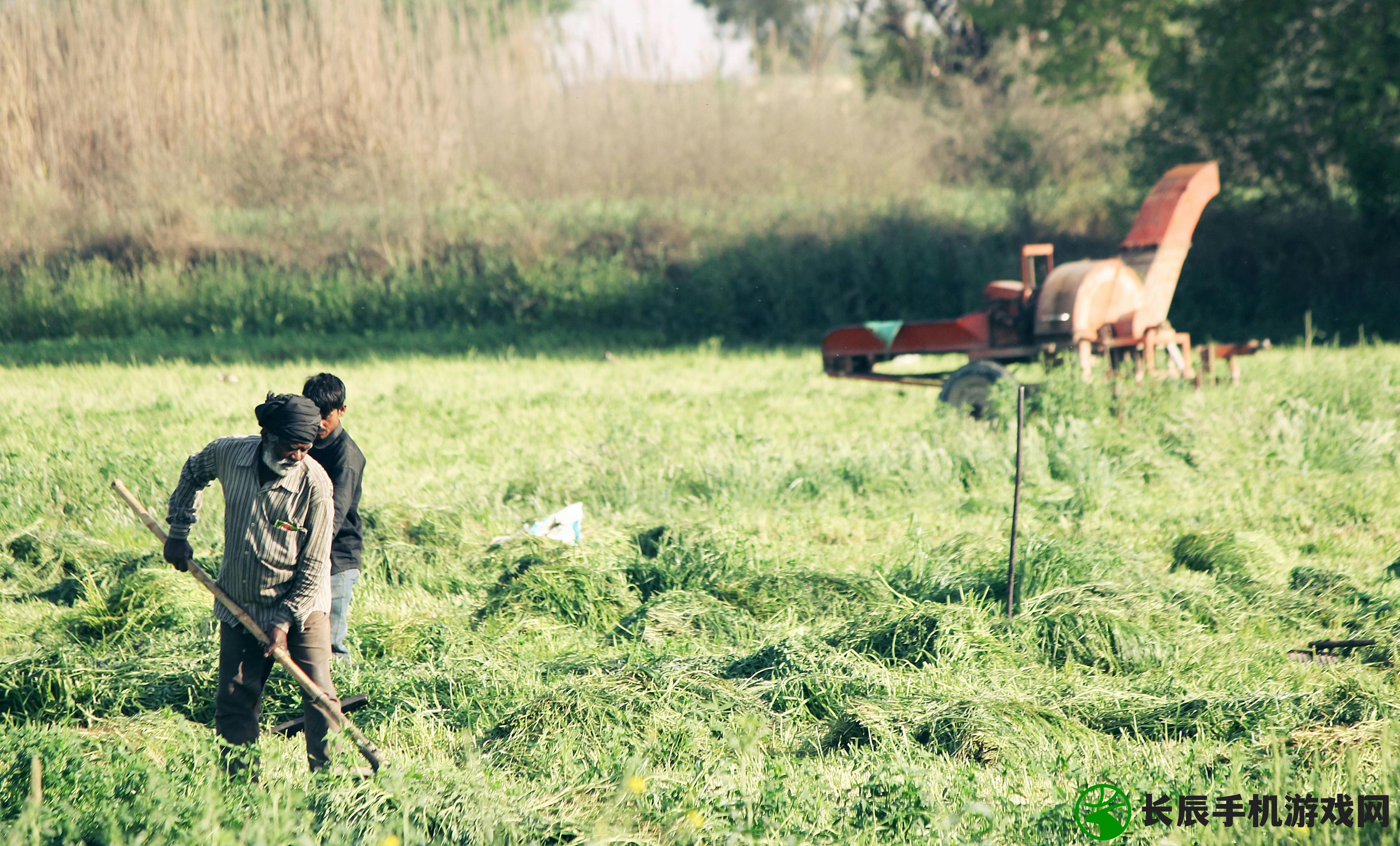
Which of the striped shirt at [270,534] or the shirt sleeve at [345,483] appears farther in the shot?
the shirt sleeve at [345,483]

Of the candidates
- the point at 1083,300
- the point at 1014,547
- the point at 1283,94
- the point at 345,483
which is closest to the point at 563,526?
the point at 345,483

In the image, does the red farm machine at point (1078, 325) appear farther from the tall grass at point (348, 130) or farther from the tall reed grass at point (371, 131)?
the tall grass at point (348, 130)

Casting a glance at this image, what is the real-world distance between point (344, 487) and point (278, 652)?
1.13 meters

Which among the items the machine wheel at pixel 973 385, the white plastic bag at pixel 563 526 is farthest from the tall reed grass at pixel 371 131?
the white plastic bag at pixel 563 526

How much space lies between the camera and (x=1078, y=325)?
10.0 metres

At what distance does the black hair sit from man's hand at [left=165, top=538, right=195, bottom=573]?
879mm

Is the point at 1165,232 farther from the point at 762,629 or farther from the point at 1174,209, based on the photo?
the point at 762,629

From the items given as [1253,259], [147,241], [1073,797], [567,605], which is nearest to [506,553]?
[567,605]

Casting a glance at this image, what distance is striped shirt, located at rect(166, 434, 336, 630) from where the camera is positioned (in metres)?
4.10

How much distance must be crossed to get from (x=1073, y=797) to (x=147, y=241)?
1934cm

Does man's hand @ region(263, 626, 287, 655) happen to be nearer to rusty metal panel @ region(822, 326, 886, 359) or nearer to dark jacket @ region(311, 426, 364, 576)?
dark jacket @ region(311, 426, 364, 576)

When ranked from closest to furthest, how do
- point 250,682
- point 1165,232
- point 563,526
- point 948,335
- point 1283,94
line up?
1. point 250,682
2. point 563,526
3. point 948,335
4. point 1165,232
5. point 1283,94

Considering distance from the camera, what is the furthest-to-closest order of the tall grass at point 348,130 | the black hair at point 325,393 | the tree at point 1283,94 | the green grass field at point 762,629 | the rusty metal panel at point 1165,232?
the tall grass at point 348,130, the tree at point 1283,94, the rusty metal panel at point 1165,232, the black hair at point 325,393, the green grass field at point 762,629

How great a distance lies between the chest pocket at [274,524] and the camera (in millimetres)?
4094
